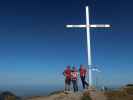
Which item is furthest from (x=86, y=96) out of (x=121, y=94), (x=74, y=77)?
(x=121, y=94)

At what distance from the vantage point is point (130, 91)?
117ft

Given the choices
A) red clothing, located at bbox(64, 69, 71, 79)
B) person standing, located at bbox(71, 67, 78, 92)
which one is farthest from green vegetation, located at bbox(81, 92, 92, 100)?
red clothing, located at bbox(64, 69, 71, 79)

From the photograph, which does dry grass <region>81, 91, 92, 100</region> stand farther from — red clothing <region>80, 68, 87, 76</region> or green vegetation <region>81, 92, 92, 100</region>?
red clothing <region>80, 68, 87, 76</region>

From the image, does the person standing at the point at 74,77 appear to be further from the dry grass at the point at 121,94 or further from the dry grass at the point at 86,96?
the dry grass at the point at 121,94

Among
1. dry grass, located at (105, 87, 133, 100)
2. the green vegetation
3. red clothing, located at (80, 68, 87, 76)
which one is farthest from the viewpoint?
red clothing, located at (80, 68, 87, 76)

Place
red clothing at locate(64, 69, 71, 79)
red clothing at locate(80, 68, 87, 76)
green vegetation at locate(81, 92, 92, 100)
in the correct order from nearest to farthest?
1. green vegetation at locate(81, 92, 92, 100)
2. red clothing at locate(64, 69, 71, 79)
3. red clothing at locate(80, 68, 87, 76)

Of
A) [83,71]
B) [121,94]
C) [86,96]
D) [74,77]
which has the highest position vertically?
[83,71]

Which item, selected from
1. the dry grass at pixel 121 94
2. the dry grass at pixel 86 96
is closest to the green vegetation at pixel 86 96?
the dry grass at pixel 86 96

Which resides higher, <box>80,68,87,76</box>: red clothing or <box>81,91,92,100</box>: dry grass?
<box>80,68,87,76</box>: red clothing

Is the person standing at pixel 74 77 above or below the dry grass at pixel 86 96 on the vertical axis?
above

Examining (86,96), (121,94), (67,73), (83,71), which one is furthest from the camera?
(83,71)

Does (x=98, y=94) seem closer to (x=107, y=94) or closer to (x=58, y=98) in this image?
(x=107, y=94)

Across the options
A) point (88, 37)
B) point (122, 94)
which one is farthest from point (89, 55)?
point (122, 94)

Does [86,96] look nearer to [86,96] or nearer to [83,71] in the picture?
[86,96]
